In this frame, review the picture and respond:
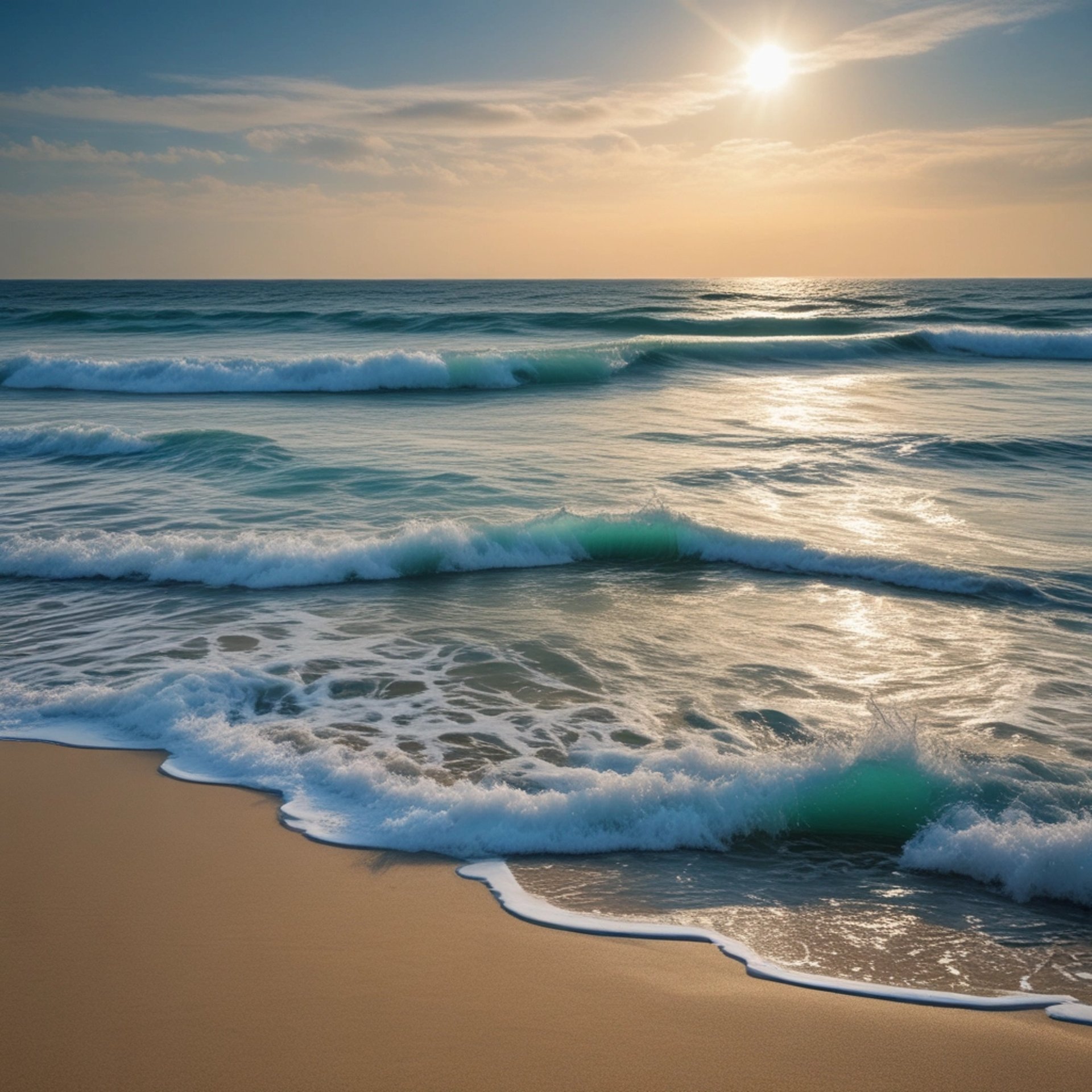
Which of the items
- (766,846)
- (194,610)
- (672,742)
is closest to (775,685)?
(672,742)

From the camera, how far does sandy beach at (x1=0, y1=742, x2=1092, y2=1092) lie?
2479 mm

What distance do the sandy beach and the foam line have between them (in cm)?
4

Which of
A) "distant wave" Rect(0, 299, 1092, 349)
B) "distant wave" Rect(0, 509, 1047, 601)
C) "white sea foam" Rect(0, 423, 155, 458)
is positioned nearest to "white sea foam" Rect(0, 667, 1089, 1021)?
"distant wave" Rect(0, 509, 1047, 601)

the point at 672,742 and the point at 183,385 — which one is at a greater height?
the point at 183,385

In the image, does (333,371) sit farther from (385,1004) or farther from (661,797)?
(385,1004)

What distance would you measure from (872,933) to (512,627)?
3706 millimetres

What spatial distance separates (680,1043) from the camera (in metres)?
2.60

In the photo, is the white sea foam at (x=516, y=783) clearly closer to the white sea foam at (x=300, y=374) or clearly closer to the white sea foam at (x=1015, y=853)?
the white sea foam at (x=1015, y=853)

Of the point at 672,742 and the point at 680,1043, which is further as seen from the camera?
the point at 672,742

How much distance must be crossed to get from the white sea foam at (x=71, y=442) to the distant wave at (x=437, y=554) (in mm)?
4724

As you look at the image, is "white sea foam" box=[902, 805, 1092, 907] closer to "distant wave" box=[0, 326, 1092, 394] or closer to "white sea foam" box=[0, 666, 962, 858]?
"white sea foam" box=[0, 666, 962, 858]

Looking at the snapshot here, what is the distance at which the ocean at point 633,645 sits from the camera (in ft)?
12.0

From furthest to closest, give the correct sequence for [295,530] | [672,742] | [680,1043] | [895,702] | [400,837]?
[295,530]
[895,702]
[672,742]
[400,837]
[680,1043]

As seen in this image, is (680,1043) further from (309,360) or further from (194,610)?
(309,360)
